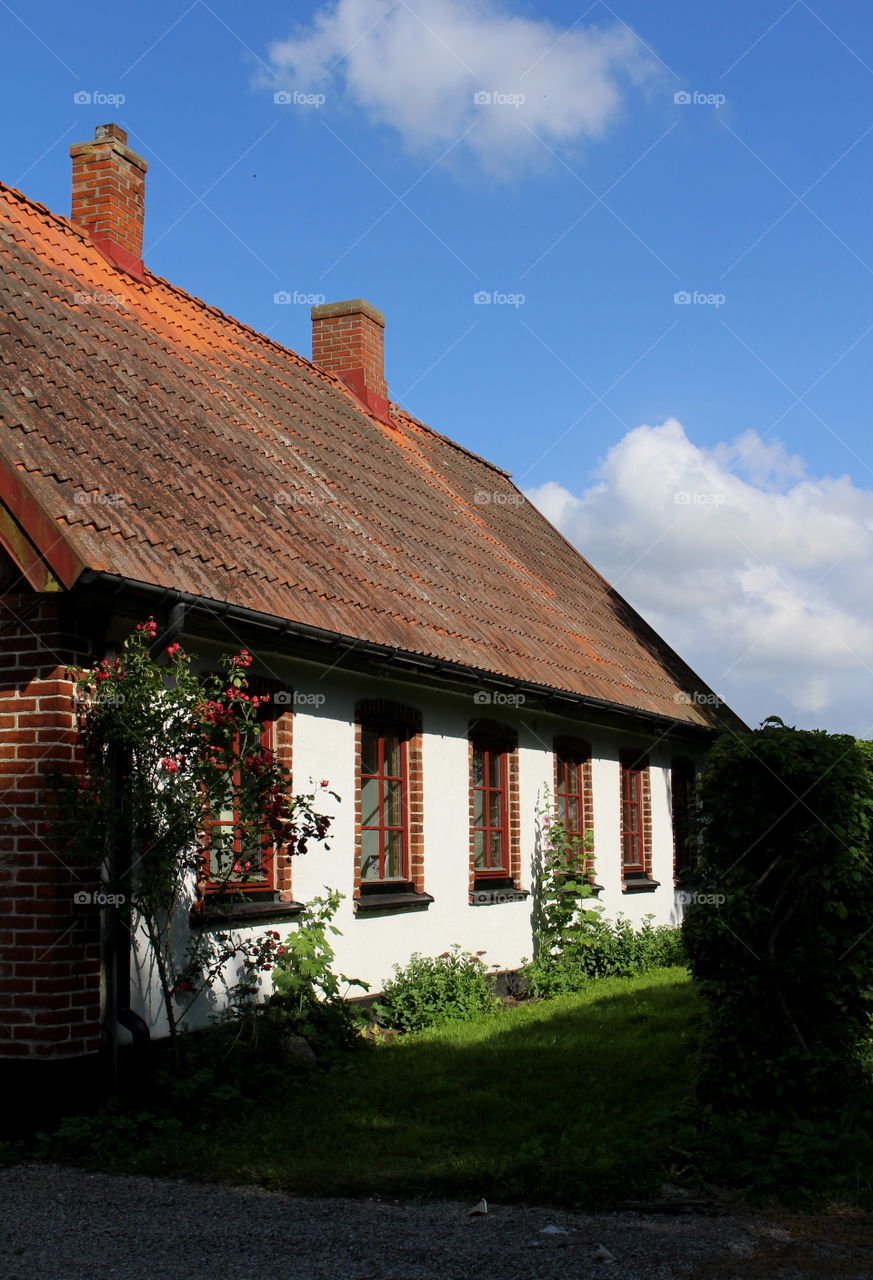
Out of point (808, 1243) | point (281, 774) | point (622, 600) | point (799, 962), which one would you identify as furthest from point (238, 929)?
point (622, 600)

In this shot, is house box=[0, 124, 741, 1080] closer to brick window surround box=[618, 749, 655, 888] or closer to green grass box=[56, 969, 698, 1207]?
brick window surround box=[618, 749, 655, 888]

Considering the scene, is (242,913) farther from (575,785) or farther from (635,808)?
(635,808)

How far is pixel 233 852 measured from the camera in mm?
7613

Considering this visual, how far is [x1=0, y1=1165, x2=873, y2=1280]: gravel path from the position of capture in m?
4.74

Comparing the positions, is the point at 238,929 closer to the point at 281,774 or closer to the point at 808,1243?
the point at 281,774

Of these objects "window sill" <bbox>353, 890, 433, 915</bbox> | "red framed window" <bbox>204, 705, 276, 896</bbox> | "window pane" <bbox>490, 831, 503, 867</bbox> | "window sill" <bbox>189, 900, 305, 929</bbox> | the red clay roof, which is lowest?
"window sill" <bbox>353, 890, 433, 915</bbox>

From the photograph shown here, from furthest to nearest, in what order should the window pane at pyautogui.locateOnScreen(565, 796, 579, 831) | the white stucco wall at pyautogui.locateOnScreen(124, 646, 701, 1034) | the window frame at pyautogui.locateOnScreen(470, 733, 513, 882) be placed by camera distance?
the window pane at pyautogui.locateOnScreen(565, 796, 579, 831) < the window frame at pyautogui.locateOnScreen(470, 733, 513, 882) < the white stucco wall at pyautogui.locateOnScreen(124, 646, 701, 1034)

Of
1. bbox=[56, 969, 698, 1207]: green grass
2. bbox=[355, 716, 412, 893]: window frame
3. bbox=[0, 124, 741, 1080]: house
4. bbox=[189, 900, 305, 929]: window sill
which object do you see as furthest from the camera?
bbox=[355, 716, 412, 893]: window frame

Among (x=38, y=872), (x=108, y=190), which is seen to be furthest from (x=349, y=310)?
(x=38, y=872)

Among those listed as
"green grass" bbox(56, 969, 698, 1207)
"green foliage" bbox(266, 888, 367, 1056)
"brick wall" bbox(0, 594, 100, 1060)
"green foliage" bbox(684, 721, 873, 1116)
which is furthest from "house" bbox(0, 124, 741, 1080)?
"green foliage" bbox(684, 721, 873, 1116)

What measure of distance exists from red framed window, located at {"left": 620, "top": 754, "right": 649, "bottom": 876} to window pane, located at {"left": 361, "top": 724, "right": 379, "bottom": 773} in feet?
18.8

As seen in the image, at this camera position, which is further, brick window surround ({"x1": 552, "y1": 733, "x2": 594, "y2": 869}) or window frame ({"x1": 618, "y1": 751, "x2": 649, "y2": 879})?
window frame ({"x1": 618, "y1": 751, "x2": 649, "y2": 879})

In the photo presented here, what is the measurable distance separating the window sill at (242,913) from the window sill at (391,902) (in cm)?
91

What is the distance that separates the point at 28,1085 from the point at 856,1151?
13.9ft
